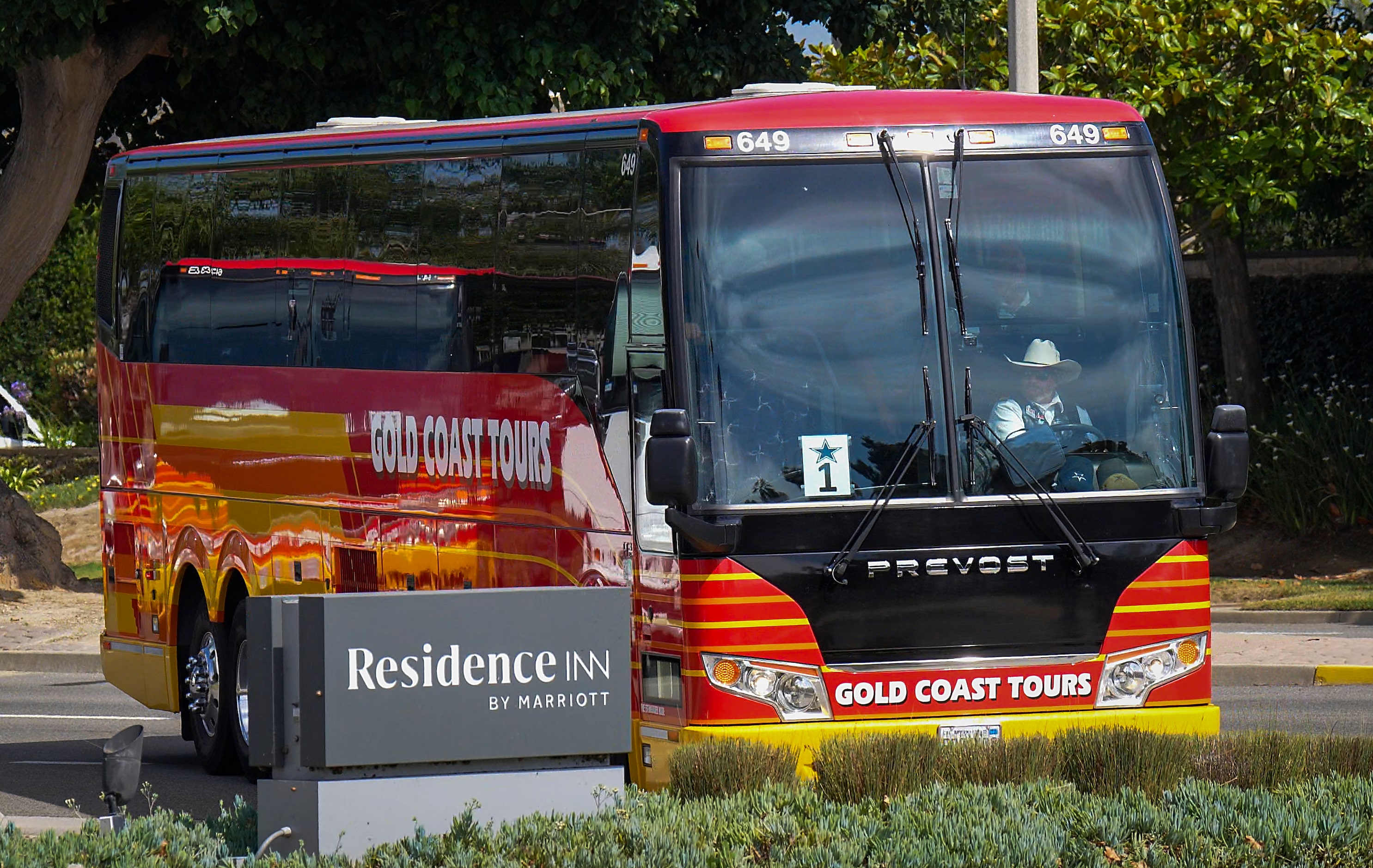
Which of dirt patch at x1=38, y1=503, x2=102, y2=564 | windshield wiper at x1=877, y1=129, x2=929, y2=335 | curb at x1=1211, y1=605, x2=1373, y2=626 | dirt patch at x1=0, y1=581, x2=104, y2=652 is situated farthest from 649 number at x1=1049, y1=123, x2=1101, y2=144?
dirt patch at x1=38, y1=503, x2=102, y2=564

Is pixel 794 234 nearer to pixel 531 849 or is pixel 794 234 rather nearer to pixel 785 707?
pixel 785 707

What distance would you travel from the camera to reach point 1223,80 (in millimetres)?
22312

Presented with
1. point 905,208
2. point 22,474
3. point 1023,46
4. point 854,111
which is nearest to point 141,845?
point 905,208

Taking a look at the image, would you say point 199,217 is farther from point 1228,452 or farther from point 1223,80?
point 1223,80

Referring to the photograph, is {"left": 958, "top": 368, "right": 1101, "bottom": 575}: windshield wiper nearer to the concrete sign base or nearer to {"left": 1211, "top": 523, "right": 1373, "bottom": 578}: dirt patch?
the concrete sign base

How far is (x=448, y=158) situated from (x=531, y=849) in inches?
200

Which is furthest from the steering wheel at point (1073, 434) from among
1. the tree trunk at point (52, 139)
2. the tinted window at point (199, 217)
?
the tree trunk at point (52, 139)

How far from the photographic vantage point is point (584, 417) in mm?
9531

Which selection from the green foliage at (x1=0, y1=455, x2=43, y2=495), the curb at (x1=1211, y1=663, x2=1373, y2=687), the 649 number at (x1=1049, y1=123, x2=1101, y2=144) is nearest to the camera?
the 649 number at (x1=1049, y1=123, x2=1101, y2=144)

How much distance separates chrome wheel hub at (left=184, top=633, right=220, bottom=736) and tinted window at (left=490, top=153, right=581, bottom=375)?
3.55 meters

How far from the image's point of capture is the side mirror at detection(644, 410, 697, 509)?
27.5 ft

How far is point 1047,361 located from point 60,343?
35706mm

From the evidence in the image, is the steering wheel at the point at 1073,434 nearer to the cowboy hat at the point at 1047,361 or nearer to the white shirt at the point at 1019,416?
the white shirt at the point at 1019,416

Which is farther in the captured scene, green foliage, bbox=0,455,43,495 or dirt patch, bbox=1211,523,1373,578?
green foliage, bbox=0,455,43,495
